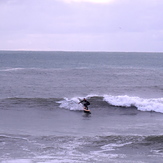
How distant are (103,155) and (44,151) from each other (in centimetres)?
245

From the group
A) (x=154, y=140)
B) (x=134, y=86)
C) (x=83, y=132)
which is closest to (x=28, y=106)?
(x=83, y=132)

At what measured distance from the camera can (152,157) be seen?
1322 cm

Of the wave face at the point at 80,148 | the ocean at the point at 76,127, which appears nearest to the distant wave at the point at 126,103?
the ocean at the point at 76,127

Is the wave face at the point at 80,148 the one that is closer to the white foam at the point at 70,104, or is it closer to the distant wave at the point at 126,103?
the distant wave at the point at 126,103

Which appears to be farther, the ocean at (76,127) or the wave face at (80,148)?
the ocean at (76,127)

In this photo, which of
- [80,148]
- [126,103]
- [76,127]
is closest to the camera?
[80,148]

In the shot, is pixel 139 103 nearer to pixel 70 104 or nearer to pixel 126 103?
pixel 126 103

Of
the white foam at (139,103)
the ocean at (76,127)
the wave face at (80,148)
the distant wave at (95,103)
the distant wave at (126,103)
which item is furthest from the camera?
the distant wave at (95,103)

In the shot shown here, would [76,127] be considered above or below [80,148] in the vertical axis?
above

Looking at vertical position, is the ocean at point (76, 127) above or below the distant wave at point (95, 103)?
below

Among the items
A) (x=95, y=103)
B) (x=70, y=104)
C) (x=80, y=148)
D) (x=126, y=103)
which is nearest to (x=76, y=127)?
(x=80, y=148)

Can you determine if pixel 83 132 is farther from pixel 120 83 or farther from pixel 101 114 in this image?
pixel 120 83

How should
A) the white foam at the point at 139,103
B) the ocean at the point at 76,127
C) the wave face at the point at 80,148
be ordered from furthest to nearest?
the white foam at the point at 139,103 < the ocean at the point at 76,127 < the wave face at the point at 80,148

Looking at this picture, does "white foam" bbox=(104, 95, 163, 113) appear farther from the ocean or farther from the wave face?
the wave face
